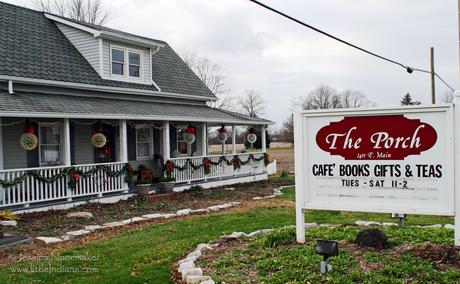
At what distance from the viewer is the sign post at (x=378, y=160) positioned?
16.9 feet

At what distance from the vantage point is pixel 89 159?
49.9 ft

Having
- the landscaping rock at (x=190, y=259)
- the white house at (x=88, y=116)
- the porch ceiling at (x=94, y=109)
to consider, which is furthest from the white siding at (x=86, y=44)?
the landscaping rock at (x=190, y=259)

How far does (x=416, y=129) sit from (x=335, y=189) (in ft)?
3.95

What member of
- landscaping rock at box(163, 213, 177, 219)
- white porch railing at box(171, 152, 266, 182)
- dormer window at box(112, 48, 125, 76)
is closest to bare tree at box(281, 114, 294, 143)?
white porch railing at box(171, 152, 266, 182)

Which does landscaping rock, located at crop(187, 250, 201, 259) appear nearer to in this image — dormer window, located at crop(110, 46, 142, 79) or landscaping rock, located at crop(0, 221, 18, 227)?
landscaping rock, located at crop(0, 221, 18, 227)

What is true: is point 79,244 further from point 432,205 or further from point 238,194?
point 238,194

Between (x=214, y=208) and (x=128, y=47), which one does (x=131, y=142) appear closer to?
(x=128, y=47)

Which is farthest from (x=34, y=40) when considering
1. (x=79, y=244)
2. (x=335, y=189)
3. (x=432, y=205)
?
(x=432, y=205)

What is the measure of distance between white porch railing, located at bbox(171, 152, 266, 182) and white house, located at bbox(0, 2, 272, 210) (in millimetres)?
44

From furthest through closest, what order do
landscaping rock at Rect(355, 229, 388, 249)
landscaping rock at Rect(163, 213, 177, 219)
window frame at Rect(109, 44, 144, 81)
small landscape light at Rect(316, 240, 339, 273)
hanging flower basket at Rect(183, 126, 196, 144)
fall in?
hanging flower basket at Rect(183, 126, 196, 144) → window frame at Rect(109, 44, 144, 81) → landscaping rock at Rect(163, 213, 177, 219) → landscaping rock at Rect(355, 229, 388, 249) → small landscape light at Rect(316, 240, 339, 273)

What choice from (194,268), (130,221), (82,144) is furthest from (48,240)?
(82,144)

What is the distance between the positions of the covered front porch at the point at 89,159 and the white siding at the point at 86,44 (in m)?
2.46

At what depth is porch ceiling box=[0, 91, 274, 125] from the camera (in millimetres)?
11734

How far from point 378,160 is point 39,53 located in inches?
503
